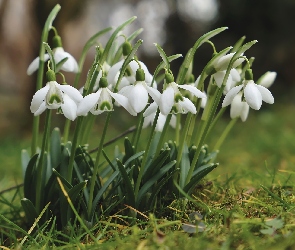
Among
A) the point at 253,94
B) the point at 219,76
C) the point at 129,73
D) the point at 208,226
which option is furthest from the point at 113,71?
the point at 208,226

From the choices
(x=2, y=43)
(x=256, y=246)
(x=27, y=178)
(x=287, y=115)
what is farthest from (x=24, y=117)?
(x=256, y=246)

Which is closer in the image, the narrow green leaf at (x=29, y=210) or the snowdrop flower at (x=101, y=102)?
the snowdrop flower at (x=101, y=102)

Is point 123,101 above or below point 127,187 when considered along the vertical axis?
above

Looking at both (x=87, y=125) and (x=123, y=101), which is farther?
(x=87, y=125)

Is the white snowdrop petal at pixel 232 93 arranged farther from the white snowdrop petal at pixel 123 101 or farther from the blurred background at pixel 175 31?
the blurred background at pixel 175 31

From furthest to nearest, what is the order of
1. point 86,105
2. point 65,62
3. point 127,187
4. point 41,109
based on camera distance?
1. point 65,62
2. point 127,187
3. point 41,109
4. point 86,105

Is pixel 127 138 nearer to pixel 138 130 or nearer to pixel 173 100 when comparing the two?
pixel 138 130

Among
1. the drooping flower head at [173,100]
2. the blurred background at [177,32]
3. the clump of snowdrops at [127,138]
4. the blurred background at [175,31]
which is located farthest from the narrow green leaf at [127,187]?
the blurred background at [175,31]
